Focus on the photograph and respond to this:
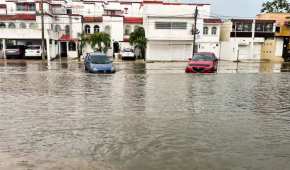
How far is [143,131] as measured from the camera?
27.2ft

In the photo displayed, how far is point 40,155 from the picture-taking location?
6520mm

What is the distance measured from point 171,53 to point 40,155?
136 feet

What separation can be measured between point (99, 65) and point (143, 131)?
17.1m

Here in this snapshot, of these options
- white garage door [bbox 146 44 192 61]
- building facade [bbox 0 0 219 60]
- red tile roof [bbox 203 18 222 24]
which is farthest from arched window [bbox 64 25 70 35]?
red tile roof [bbox 203 18 222 24]

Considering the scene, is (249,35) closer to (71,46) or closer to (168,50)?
(168,50)

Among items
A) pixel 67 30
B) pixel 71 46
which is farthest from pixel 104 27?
pixel 71 46

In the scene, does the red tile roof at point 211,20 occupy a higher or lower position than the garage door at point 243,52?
higher

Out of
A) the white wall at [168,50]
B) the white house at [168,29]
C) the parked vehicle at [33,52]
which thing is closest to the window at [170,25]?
the white house at [168,29]

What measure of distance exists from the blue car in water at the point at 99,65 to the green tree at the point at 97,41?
18628mm

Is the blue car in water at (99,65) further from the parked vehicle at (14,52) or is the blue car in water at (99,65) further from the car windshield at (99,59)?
the parked vehicle at (14,52)

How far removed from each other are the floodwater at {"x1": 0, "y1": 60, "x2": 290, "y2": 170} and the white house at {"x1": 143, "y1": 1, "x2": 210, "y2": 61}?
1261 inches

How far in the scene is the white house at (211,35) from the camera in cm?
4953

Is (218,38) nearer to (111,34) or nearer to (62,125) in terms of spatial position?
(111,34)

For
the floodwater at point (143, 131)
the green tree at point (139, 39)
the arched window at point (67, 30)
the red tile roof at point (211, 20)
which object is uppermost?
the red tile roof at point (211, 20)
